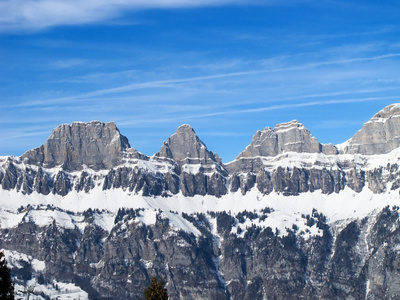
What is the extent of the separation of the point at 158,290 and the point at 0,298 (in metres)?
27.0

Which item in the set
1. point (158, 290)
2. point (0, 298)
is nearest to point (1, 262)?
point (0, 298)

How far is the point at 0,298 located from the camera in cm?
10294

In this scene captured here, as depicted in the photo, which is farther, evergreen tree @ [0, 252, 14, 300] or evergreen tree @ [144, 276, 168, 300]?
evergreen tree @ [144, 276, 168, 300]

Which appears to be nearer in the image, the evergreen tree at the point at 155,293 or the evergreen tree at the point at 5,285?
the evergreen tree at the point at 5,285

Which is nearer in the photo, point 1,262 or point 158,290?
point 1,262

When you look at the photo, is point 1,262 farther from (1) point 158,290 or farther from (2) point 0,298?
(1) point 158,290

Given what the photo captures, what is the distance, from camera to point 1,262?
10188 cm

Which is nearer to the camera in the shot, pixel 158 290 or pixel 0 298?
pixel 0 298

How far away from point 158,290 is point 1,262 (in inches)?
1115

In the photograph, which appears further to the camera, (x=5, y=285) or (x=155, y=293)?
(x=155, y=293)

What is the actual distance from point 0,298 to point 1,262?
4686 mm

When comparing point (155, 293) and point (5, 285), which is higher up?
point (5, 285)
